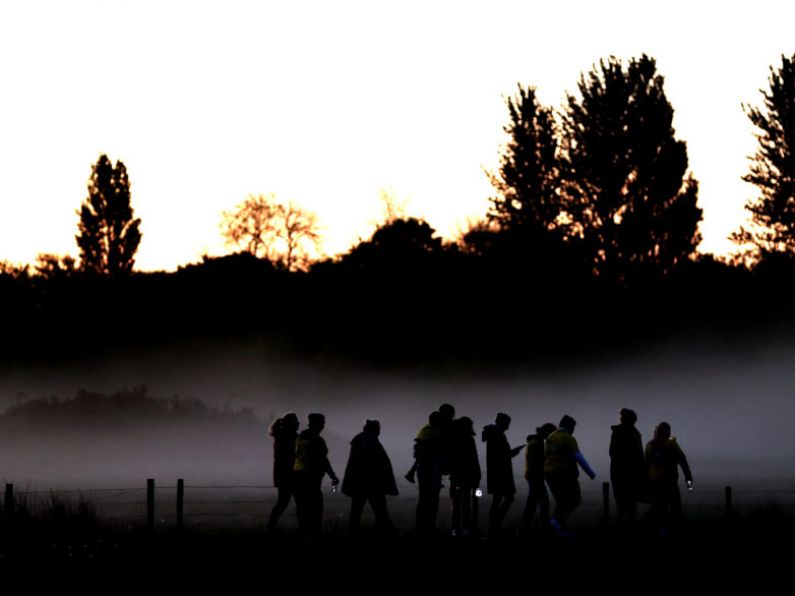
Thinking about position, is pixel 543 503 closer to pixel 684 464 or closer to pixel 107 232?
pixel 684 464

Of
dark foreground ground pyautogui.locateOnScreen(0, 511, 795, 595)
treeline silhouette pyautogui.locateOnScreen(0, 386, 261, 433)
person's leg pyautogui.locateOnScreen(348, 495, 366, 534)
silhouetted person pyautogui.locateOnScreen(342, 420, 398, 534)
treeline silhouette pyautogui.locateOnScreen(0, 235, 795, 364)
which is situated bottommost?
dark foreground ground pyautogui.locateOnScreen(0, 511, 795, 595)

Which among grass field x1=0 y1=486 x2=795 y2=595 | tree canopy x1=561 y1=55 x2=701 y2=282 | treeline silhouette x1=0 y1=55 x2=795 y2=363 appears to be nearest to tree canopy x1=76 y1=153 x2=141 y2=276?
treeline silhouette x1=0 y1=55 x2=795 y2=363

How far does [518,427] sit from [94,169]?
29.4 m

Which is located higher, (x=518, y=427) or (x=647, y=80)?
(x=647, y=80)

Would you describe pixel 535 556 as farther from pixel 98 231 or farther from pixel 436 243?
pixel 98 231

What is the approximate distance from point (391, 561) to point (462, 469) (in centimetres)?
468

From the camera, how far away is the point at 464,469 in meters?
23.5

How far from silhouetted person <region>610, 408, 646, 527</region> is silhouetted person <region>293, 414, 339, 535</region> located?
4.31 meters

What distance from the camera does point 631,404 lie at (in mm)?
76875

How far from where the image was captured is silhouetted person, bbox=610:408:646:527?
23.3m

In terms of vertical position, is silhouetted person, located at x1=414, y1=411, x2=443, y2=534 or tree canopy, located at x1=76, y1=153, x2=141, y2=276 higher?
tree canopy, located at x1=76, y1=153, x2=141, y2=276

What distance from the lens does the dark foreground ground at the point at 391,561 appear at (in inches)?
644

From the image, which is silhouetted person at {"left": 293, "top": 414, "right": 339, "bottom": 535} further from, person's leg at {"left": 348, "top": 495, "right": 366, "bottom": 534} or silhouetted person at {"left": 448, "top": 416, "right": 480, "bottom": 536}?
silhouetted person at {"left": 448, "top": 416, "right": 480, "bottom": 536}

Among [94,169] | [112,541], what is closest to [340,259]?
[94,169]
